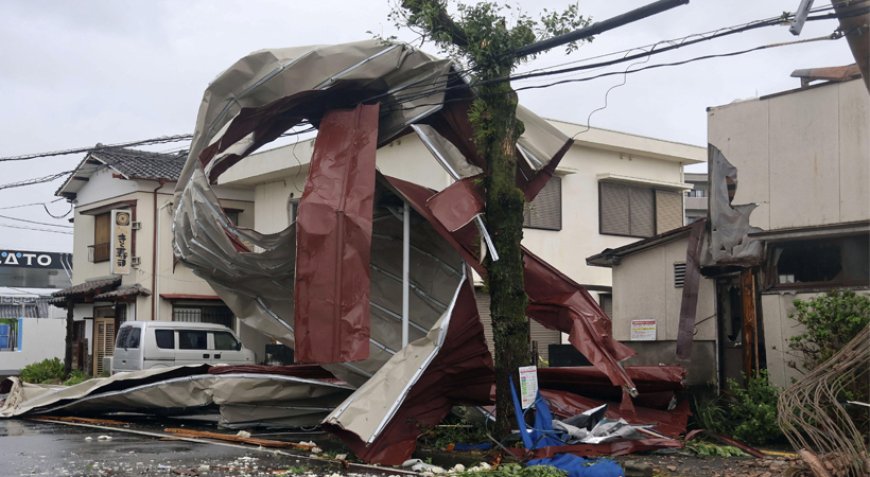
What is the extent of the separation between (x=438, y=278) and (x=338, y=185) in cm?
293

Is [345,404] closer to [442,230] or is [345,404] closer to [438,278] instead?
[442,230]

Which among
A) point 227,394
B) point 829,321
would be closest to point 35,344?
point 227,394

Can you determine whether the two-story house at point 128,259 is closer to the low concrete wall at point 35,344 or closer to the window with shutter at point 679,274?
the low concrete wall at point 35,344

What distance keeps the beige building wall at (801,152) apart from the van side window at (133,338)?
15.5 meters

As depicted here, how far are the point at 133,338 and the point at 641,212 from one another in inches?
539

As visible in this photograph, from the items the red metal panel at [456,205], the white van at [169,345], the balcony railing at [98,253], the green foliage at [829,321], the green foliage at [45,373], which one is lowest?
the green foliage at [45,373]

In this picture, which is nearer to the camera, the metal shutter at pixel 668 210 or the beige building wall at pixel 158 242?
the metal shutter at pixel 668 210

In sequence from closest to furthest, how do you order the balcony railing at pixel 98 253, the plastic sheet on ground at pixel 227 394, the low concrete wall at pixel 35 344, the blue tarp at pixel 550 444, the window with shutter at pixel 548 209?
the blue tarp at pixel 550 444 < the plastic sheet on ground at pixel 227 394 < the window with shutter at pixel 548 209 < the balcony railing at pixel 98 253 < the low concrete wall at pixel 35 344

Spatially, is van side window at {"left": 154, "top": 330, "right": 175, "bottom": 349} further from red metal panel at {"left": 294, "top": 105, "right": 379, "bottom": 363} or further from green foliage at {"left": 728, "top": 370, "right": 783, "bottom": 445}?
green foliage at {"left": 728, "top": 370, "right": 783, "bottom": 445}

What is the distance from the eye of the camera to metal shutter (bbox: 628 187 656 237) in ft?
80.1

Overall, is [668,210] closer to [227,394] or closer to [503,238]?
[503,238]

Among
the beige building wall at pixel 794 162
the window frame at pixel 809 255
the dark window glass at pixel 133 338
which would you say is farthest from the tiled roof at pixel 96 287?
the window frame at pixel 809 255

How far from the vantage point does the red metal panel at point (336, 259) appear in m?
10.7

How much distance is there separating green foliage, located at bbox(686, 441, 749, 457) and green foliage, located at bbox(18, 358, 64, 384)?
21.8 meters
